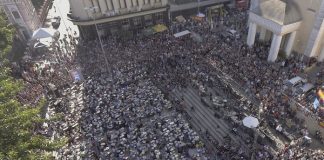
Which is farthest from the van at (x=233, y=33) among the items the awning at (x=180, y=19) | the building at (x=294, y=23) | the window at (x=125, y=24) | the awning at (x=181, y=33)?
the window at (x=125, y=24)

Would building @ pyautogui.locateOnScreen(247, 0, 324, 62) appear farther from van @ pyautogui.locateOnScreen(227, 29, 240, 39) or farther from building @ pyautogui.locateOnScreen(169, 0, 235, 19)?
building @ pyautogui.locateOnScreen(169, 0, 235, 19)

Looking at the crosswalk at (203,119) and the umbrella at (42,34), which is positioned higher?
the umbrella at (42,34)

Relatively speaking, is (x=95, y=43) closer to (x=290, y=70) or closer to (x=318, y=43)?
(x=290, y=70)

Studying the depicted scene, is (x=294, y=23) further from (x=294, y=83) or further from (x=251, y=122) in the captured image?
(x=251, y=122)

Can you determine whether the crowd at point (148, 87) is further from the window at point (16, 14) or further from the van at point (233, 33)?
the window at point (16, 14)

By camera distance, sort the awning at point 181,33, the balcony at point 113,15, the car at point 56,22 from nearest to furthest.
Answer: the awning at point 181,33 → the balcony at point 113,15 → the car at point 56,22

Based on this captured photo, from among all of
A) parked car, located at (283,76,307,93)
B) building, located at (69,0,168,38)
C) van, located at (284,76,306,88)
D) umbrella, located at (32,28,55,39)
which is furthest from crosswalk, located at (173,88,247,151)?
umbrella, located at (32,28,55,39)
